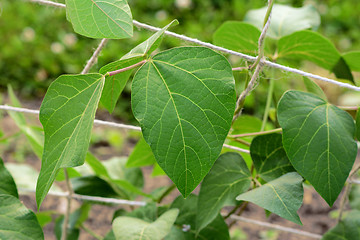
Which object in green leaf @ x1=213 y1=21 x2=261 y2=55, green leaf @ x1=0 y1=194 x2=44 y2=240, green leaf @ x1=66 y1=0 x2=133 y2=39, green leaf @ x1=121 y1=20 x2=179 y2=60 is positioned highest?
green leaf @ x1=66 y1=0 x2=133 y2=39

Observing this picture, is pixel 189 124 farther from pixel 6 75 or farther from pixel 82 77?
pixel 6 75

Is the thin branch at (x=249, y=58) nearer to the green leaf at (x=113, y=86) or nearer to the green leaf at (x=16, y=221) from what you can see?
the green leaf at (x=113, y=86)

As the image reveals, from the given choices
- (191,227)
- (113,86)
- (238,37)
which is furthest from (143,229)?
(238,37)

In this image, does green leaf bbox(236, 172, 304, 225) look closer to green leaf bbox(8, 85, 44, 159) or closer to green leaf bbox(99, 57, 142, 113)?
green leaf bbox(99, 57, 142, 113)

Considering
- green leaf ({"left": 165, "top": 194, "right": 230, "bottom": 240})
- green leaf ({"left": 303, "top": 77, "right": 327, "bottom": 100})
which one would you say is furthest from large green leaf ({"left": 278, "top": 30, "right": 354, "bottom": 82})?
green leaf ({"left": 165, "top": 194, "right": 230, "bottom": 240})

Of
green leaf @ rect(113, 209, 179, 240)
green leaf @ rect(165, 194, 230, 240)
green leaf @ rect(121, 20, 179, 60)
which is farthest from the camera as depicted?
green leaf @ rect(165, 194, 230, 240)

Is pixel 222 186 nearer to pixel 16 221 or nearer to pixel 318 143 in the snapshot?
pixel 318 143

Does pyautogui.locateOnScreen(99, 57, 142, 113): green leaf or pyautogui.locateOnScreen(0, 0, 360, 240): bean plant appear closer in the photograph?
pyautogui.locateOnScreen(0, 0, 360, 240): bean plant
